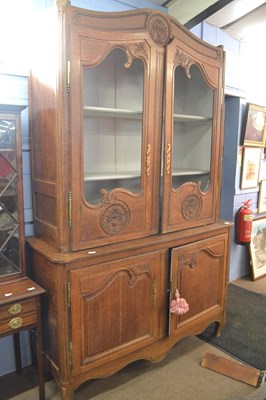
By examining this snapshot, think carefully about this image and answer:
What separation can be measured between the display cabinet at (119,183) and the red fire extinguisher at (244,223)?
1135mm

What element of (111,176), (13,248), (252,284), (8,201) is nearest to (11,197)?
(8,201)

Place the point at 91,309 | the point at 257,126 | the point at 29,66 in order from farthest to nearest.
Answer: the point at 257,126 < the point at 29,66 < the point at 91,309

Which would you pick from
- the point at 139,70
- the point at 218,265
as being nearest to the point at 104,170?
the point at 139,70

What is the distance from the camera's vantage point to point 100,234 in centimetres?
167

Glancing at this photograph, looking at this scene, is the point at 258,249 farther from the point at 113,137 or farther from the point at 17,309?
the point at 17,309

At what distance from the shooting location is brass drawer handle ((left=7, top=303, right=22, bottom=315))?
1.51 m

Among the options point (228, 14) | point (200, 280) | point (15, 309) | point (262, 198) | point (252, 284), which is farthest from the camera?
point (262, 198)

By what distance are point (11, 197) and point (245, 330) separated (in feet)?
6.73

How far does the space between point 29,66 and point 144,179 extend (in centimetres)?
93

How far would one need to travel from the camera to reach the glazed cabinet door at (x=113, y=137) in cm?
154

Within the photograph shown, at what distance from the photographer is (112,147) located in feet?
6.29

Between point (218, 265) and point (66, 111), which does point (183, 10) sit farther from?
point (218, 265)

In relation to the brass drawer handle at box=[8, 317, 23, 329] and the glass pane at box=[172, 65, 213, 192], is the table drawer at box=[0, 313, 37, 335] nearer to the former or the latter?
the brass drawer handle at box=[8, 317, 23, 329]

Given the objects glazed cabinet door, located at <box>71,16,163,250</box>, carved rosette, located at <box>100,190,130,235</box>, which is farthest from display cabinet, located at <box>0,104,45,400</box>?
carved rosette, located at <box>100,190,130,235</box>
